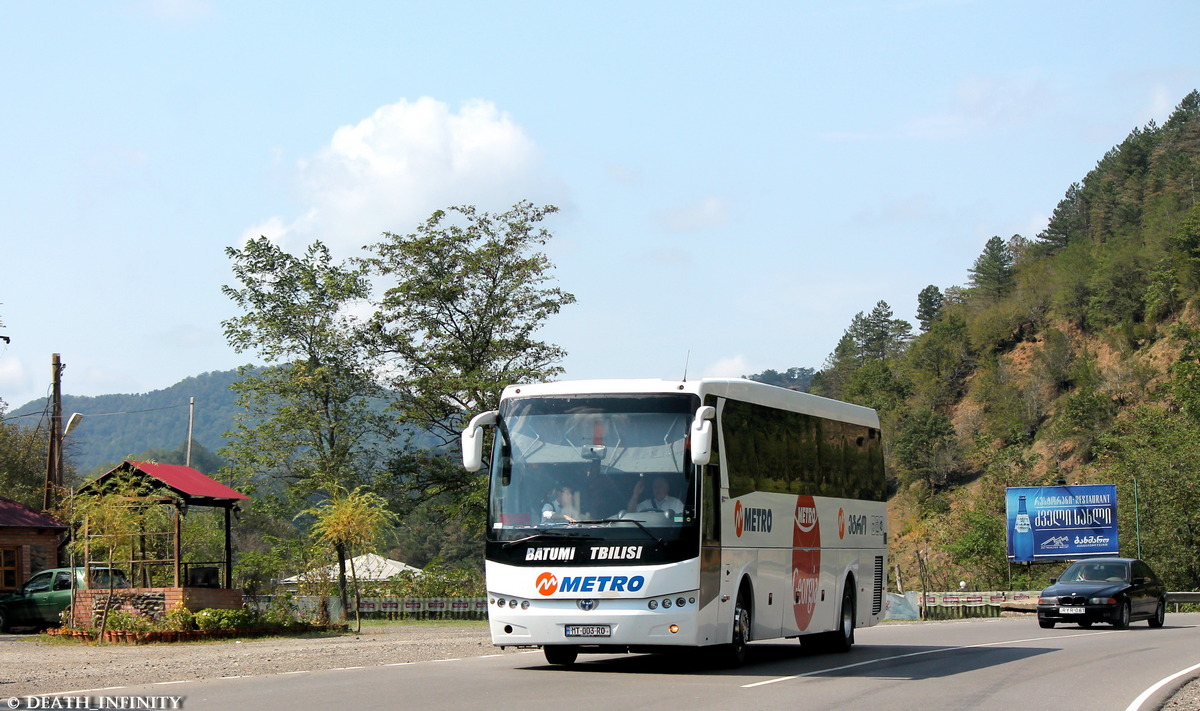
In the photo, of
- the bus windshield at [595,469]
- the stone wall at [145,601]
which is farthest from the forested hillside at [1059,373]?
the bus windshield at [595,469]

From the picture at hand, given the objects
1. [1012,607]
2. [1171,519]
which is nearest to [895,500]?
[1171,519]

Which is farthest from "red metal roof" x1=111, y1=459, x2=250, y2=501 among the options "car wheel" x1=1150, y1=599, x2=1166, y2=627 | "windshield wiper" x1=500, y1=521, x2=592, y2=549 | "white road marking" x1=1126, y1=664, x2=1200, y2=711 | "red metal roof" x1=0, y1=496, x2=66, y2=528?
"car wheel" x1=1150, y1=599, x2=1166, y2=627

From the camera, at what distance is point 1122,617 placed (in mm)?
28594

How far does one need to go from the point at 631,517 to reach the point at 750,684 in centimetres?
235

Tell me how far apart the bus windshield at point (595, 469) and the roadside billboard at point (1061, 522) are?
144ft

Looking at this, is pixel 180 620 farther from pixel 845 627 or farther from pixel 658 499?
pixel 658 499

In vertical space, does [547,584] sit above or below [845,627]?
above

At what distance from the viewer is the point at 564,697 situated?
42.3ft

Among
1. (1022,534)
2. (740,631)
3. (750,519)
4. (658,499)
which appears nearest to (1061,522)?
(1022,534)

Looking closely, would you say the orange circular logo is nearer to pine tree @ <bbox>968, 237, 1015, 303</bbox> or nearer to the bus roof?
the bus roof

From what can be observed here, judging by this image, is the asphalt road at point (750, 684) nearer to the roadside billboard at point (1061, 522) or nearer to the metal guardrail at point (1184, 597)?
the metal guardrail at point (1184, 597)

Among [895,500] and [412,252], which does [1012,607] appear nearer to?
[412,252]

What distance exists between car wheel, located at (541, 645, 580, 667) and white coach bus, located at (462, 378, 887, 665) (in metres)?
0.02

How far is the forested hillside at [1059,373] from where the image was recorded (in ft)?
A: 247
